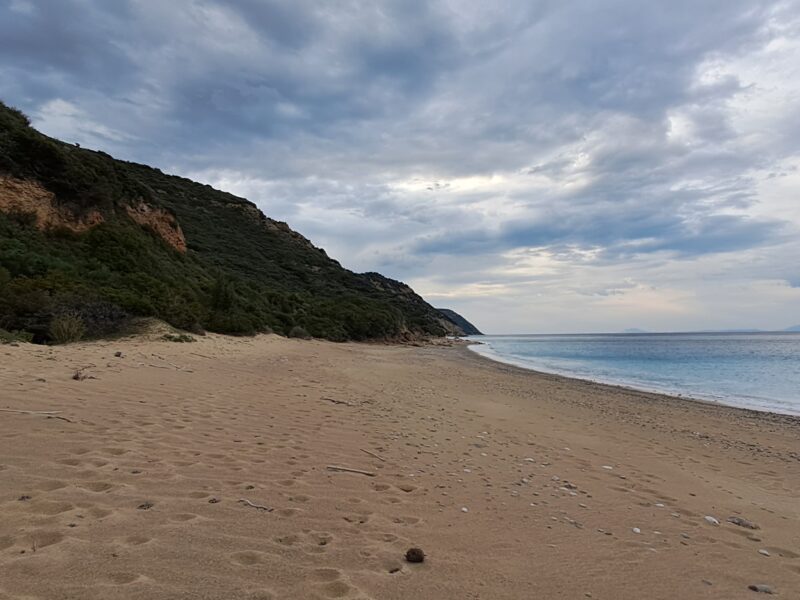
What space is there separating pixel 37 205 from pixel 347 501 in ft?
77.9

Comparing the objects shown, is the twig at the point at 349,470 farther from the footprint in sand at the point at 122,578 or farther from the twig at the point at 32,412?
the twig at the point at 32,412

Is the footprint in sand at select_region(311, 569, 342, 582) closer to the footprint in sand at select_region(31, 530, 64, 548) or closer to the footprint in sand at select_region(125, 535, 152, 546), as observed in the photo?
the footprint in sand at select_region(125, 535, 152, 546)

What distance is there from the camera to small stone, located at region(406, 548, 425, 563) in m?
3.14

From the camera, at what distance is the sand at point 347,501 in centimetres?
278

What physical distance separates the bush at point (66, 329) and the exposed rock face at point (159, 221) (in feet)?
57.5

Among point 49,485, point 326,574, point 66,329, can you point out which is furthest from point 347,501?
point 66,329

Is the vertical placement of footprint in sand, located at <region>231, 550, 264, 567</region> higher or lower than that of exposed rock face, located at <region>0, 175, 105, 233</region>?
lower

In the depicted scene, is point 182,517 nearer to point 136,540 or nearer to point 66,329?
point 136,540

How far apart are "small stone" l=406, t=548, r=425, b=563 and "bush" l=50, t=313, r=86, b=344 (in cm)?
1287

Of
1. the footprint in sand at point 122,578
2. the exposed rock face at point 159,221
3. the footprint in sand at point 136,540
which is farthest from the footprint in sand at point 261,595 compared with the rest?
the exposed rock face at point 159,221

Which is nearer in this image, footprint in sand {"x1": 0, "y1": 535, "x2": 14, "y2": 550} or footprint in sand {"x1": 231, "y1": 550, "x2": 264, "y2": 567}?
footprint in sand {"x1": 0, "y1": 535, "x2": 14, "y2": 550}

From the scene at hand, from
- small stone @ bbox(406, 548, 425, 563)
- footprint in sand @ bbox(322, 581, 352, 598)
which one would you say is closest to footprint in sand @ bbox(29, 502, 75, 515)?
footprint in sand @ bbox(322, 581, 352, 598)

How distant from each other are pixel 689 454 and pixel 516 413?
3.51 m

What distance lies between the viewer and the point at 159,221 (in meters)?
31.0
